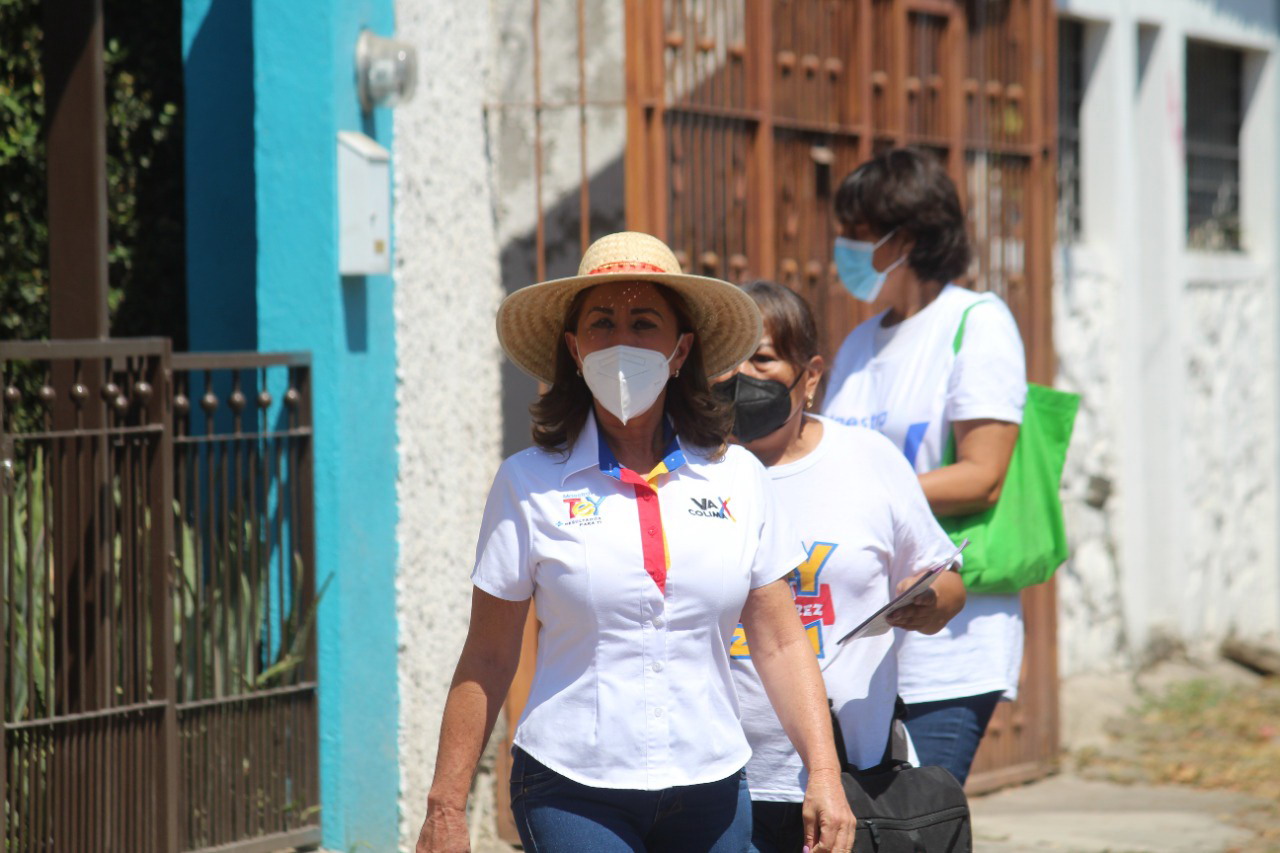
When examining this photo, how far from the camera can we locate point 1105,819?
6504 millimetres

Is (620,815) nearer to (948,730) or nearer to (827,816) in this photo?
(827,816)

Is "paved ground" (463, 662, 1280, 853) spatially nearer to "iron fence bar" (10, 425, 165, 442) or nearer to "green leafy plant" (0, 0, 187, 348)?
"iron fence bar" (10, 425, 165, 442)

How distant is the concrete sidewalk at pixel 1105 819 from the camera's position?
6.07 meters

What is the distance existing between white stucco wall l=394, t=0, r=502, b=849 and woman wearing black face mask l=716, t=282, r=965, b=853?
209 cm

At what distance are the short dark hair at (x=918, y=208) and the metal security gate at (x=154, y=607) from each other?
185cm

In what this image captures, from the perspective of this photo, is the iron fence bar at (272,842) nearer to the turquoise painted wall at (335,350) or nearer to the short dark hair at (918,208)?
the turquoise painted wall at (335,350)

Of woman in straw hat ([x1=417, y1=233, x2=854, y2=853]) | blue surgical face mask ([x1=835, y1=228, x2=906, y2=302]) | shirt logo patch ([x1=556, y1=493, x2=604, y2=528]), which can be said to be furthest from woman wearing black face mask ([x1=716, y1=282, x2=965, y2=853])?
blue surgical face mask ([x1=835, y1=228, x2=906, y2=302])

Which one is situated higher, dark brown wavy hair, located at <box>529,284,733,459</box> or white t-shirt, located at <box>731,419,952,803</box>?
dark brown wavy hair, located at <box>529,284,733,459</box>

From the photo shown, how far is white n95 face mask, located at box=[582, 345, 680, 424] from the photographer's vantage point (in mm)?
2842

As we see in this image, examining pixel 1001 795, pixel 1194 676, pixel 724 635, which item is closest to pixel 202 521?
pixel 724 635

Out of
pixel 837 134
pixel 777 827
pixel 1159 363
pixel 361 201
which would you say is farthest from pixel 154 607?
pixel 1159 363

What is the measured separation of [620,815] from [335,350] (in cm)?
247

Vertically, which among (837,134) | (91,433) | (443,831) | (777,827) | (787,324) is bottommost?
(777,827)

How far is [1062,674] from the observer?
8.34m
